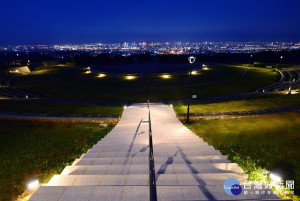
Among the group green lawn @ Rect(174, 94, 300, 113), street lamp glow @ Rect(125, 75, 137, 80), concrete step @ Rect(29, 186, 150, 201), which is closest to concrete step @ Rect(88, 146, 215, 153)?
concrete step @ Rect(29, 186, 150, 201)

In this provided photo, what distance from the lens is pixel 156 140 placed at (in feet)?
33.8

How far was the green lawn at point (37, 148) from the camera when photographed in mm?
7480

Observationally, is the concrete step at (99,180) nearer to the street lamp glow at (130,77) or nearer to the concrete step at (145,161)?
the concrete step at (145,161)

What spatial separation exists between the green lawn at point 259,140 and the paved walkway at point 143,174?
45.6 inches

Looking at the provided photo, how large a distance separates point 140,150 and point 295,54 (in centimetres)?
9376

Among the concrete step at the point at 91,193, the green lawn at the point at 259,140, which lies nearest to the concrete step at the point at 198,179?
the green lawn at the point at 259,140

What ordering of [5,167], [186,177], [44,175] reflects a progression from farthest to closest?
[5,167], [44,175], [186,177]

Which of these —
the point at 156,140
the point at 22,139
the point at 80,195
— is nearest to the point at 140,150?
the point at 156,140

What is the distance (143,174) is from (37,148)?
762 cm

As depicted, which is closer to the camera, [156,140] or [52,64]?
[156,140]

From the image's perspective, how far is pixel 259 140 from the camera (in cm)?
1066

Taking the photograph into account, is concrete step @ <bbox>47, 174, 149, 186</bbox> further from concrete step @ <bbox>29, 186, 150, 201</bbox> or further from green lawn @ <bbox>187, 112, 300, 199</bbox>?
green lawn @ <bbox>187, 112, 300, 199</bbox>

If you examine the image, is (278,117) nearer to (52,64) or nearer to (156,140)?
(156,140)

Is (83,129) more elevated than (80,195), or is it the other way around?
(80,195)
